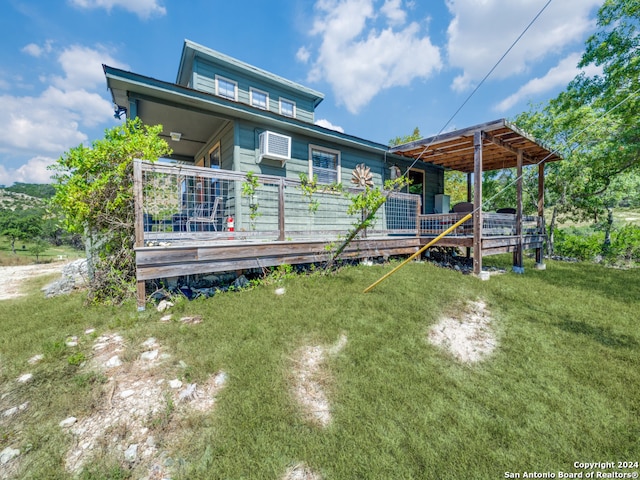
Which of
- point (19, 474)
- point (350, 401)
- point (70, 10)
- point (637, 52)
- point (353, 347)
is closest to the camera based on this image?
point (19, 474)

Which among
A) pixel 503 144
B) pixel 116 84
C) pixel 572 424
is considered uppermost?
pixel 116 84

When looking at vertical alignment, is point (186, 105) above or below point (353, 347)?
above

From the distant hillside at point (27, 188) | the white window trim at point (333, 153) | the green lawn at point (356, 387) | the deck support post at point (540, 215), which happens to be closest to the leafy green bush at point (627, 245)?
the deck support post at point (540, 215)

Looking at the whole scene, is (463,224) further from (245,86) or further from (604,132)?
(245,86)

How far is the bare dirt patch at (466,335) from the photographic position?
2.96m

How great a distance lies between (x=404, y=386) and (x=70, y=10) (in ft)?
36.7

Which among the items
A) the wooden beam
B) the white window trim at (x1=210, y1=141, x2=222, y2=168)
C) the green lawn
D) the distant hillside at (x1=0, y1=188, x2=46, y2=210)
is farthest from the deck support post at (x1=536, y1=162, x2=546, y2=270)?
the distant hillside at (x1=0, y1=188, x2=46, y2=210)

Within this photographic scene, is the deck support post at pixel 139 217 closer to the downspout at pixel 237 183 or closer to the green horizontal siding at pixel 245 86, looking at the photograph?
the downspout at pixel 237 183

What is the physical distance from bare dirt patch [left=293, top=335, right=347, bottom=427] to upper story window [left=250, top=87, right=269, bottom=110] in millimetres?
9070

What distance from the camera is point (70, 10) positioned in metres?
7.07

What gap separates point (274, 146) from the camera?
643 centimetres

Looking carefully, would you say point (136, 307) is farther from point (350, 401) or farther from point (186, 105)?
point (186, 105)

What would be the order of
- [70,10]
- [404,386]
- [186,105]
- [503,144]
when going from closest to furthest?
[404,386], [186,105], [503,144], [70,10]

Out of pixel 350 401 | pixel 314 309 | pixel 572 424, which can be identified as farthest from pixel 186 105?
pixel 572 424
